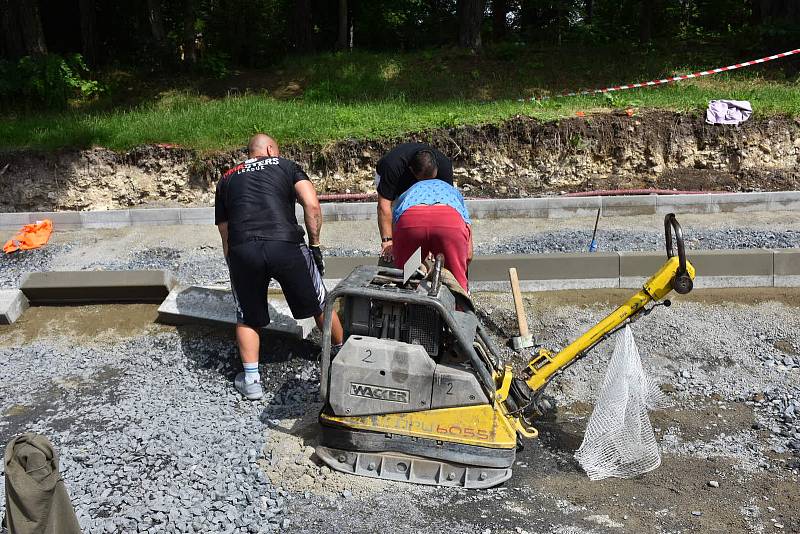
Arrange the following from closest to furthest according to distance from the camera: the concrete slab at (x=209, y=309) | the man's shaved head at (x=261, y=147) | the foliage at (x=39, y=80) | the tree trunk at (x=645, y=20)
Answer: the man's shaved head at (x=261, y=147)
the concrete slab at (x=209, y=309)
the foliage at (x=39, y=80)
the tree trunk at (x=645, y=20)

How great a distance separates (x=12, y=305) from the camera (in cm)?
600

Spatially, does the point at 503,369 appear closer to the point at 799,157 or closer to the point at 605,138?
the point at 605,138

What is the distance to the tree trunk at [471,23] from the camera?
49.2 ft

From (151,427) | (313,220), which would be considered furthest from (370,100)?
(151,427)

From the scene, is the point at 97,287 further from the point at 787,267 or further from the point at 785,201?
the point at 785,201

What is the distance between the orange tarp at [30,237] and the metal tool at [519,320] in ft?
18.9

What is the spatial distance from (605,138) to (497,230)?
309 centimetres

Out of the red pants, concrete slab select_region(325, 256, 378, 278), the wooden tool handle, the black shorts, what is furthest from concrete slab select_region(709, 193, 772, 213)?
the black shorts

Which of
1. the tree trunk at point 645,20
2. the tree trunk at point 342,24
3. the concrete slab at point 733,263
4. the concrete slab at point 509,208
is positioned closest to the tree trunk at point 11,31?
the tree trunk at point 342,24

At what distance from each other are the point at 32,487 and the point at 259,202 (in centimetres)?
224

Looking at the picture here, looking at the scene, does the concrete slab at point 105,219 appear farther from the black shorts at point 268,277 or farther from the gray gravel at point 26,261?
the black shorts at point 268,277

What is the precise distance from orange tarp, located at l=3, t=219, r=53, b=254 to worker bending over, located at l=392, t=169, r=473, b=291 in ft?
18.5

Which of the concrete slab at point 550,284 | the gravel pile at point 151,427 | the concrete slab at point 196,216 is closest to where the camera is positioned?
the gravel pile at point 151,427

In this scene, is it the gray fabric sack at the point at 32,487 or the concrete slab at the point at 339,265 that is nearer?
the gray fabric sack at the point at 32,487
